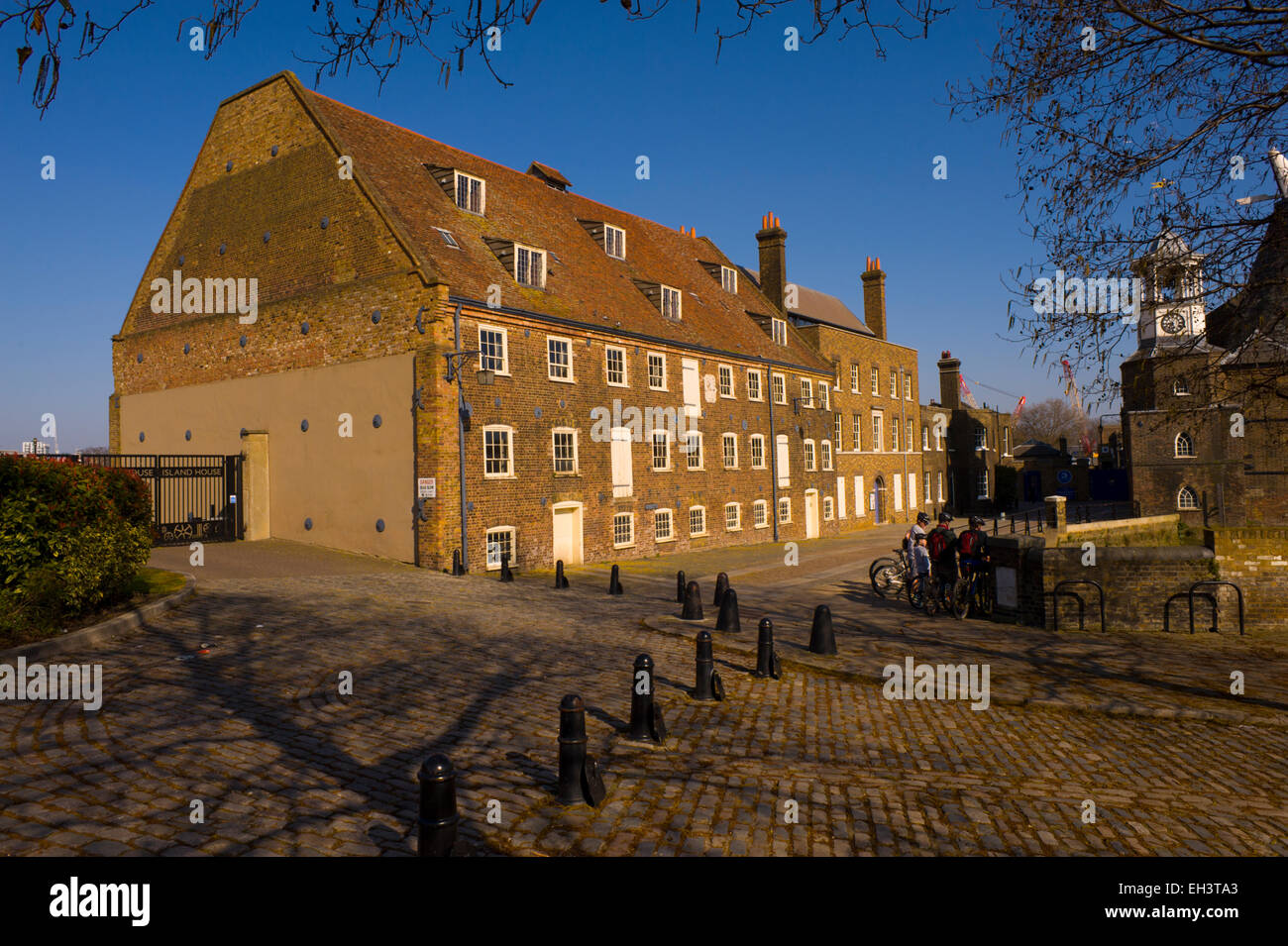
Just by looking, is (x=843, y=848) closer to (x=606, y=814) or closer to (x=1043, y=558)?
(x=606, y=814)

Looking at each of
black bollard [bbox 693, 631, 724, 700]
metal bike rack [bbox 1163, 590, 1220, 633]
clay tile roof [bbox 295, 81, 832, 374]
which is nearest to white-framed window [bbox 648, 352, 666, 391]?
clay tile roof [bbox 295, 81, 832, 374]

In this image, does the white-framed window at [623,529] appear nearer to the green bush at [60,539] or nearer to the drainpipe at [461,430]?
the drainpipe at [461,430]

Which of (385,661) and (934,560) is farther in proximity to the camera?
(934,560)

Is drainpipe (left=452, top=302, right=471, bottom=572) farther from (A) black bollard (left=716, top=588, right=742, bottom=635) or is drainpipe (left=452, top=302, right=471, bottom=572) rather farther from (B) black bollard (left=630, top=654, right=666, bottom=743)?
(B) black bollard (left=630, top=654, right=666, bottom=743)

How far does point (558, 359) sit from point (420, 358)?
4.80m

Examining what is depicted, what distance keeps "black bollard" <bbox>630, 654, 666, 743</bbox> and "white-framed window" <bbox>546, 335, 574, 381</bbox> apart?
16.4 metres

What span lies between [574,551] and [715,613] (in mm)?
9408

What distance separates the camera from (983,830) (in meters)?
5.36

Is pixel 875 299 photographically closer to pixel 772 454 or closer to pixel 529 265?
pixel 772 454

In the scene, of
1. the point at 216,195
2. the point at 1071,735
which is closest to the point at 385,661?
the point at 1071,735

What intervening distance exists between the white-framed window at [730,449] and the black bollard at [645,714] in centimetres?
2374

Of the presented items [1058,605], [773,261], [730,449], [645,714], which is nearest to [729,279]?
[773,261]

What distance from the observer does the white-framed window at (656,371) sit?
89.3 feet

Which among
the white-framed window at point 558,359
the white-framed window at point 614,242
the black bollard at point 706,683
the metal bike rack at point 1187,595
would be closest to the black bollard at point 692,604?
the black bollard at point 706,683
